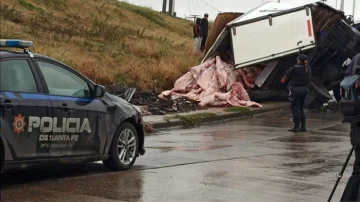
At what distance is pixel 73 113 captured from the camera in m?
7.99

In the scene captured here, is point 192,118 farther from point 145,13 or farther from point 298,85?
point 145,13

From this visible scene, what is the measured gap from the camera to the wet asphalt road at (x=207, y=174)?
7.39 meters

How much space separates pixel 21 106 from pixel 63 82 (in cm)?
107

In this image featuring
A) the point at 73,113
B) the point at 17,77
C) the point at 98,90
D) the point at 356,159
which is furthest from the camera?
the point at 98,90

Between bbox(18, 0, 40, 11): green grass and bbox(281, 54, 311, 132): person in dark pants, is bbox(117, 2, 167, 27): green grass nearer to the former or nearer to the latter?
bbox(18, 0, 40, 11): green grass

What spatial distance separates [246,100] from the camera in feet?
65.9

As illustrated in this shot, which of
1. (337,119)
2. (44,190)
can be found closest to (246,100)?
(337,119)

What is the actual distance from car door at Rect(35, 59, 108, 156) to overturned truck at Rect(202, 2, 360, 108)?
1192 centimetres

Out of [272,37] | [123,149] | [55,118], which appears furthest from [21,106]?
[272,37]

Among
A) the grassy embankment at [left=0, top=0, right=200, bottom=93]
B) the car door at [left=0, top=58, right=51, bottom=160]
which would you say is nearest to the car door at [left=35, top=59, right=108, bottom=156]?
the car door at [left=0, top=58, right=51, bottom=160]

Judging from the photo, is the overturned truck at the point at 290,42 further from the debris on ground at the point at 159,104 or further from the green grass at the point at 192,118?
the green grass at the point at 192,118

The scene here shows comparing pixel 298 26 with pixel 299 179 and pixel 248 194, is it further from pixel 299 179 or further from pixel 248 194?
pixel 248 194

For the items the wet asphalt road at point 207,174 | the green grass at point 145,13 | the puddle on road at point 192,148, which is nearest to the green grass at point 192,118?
the wet asphalt road at point 207,174

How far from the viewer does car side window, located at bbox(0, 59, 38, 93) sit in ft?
23.8
